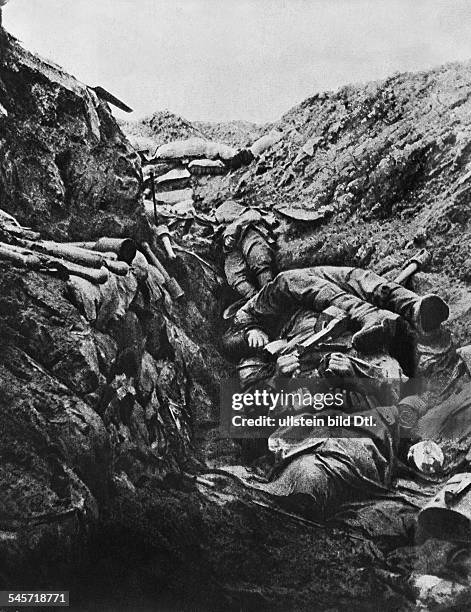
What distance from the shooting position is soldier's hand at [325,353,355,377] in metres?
14.5

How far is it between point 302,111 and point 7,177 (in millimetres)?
4296

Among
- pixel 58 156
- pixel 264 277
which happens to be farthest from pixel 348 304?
pixel 58 156

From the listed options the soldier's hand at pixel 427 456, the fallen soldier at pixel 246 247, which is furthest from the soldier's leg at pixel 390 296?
the soldier's hand at pixel 427 456

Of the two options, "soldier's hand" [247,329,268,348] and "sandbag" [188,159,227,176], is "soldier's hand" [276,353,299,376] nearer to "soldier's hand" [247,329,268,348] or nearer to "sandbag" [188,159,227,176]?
"soldier's hand" [247,329,268,348]

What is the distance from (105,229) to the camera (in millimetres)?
15555

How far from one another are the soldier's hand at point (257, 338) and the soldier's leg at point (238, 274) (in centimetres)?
57

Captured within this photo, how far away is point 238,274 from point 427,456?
11.8 ft

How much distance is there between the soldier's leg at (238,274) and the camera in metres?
15.5

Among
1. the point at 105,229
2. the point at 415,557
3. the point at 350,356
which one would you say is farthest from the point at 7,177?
the point at 415,557

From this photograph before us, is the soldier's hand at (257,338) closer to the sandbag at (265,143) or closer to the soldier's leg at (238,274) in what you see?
the soldier's leg at (238,274)

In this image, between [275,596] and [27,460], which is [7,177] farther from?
[275,596]
